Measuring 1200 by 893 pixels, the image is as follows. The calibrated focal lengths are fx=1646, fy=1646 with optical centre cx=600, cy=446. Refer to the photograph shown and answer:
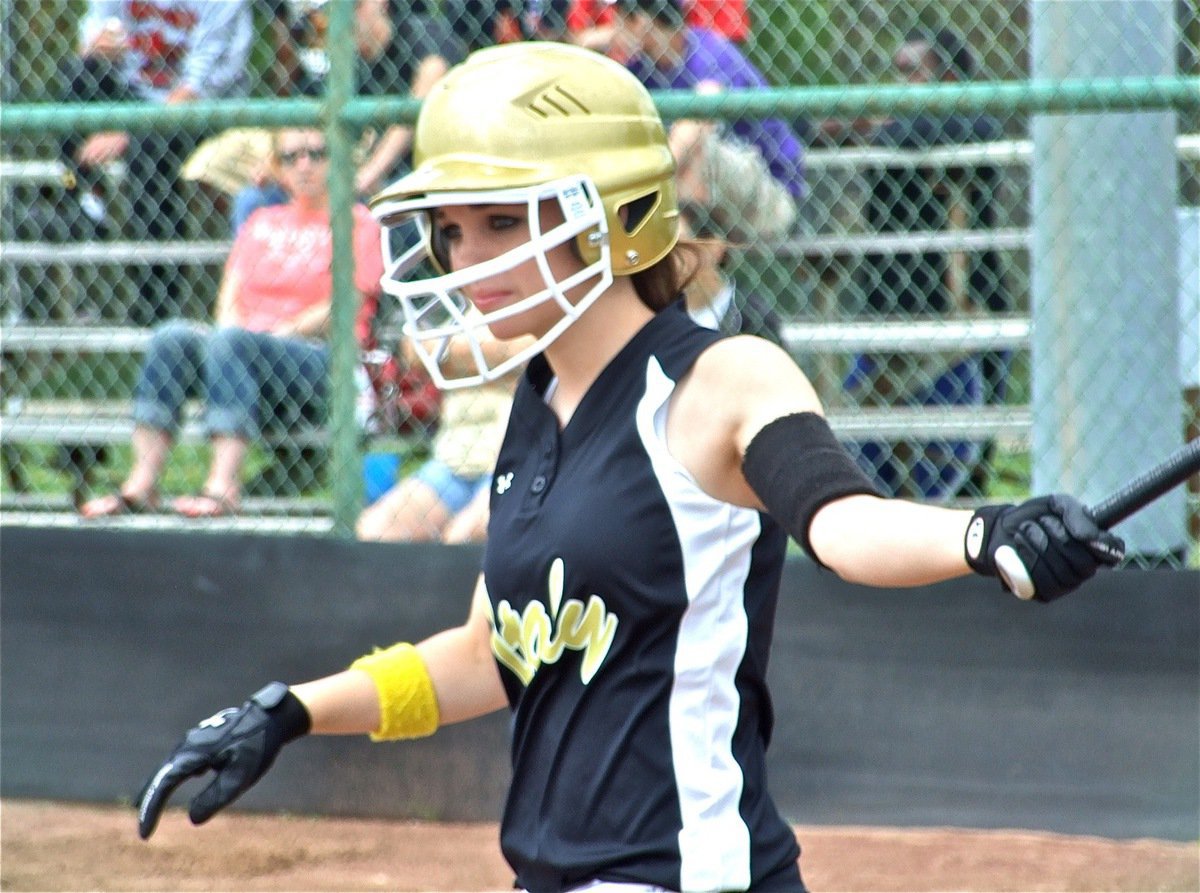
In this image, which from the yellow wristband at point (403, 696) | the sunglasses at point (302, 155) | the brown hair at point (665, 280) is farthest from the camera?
the sunglasses at point (302, 155)

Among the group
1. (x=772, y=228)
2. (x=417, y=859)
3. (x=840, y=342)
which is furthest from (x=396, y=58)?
(x=417, y=859)

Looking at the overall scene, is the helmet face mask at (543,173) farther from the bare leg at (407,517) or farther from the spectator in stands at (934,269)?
the spectator in stands at (934,269)

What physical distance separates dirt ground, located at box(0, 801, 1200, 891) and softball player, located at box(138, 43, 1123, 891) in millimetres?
2228

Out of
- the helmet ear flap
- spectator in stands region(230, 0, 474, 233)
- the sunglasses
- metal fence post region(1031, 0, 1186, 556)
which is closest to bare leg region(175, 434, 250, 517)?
spectator in stands region(230, 0, 474, 233)

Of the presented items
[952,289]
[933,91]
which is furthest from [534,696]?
[952,289]

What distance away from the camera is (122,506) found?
5.49m

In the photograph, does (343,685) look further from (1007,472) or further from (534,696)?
(1007,472)

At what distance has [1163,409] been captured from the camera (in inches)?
183

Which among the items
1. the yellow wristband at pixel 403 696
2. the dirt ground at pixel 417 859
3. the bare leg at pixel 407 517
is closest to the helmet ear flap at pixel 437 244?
the yellow wristband at pixel 403 696

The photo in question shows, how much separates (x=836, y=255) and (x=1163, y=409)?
134 cm

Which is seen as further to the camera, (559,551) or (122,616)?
(122,616)

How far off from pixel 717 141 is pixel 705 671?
10.5 ft

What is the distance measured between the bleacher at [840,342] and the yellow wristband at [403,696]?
2.70 metres

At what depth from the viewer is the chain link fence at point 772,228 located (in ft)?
15.3
